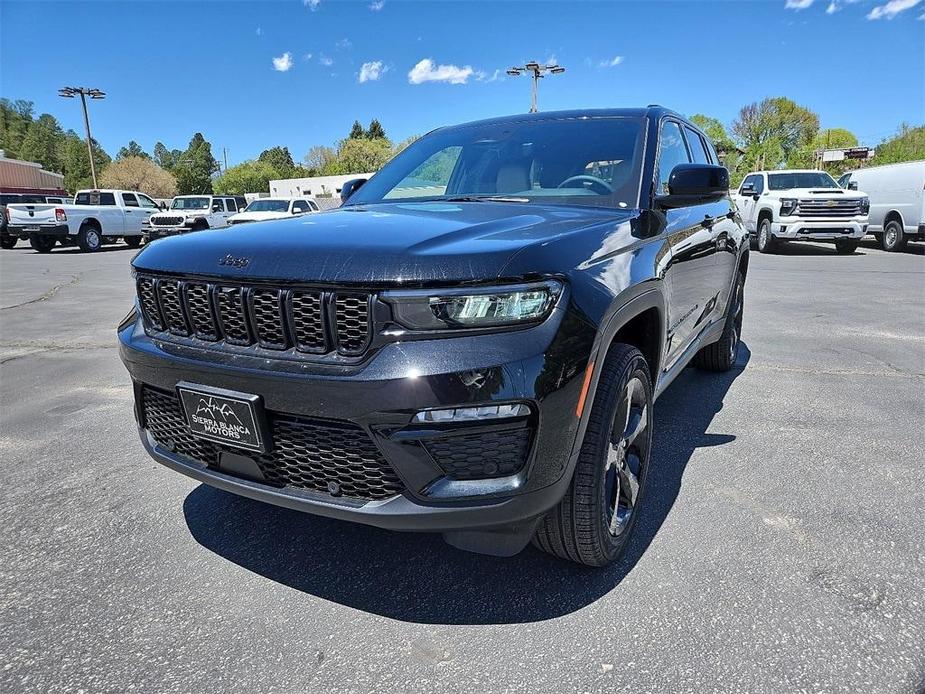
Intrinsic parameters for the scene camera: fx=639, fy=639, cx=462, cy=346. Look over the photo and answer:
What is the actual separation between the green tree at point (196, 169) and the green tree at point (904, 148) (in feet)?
241

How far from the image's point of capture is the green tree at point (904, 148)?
38834 mm

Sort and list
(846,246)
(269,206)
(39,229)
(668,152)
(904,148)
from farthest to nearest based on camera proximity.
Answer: (904,148), (269,206), (39,229), (846,246), (668,152)

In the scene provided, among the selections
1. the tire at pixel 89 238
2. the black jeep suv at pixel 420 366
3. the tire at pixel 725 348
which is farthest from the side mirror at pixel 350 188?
the tire at pixel 89 238

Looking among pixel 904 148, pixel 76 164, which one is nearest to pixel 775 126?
pixel 904 148

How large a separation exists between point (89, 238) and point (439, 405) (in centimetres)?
2240

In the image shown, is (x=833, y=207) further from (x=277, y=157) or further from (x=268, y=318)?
(x=277, y=157)

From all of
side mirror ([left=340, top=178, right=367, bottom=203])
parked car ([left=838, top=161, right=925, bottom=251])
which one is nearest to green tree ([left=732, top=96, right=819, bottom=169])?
parked car ([left=838, top=161, right=925, bottom=251])

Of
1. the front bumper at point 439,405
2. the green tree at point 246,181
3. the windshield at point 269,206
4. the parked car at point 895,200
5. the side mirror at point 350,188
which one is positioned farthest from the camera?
the green tree at point 246,181

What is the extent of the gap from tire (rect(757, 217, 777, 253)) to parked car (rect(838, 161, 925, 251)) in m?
2.64

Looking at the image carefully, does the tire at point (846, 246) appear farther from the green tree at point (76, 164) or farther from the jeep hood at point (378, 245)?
the green tree at point (76, 164)

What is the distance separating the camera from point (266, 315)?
6.36 feet

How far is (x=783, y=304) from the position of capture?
830 cm

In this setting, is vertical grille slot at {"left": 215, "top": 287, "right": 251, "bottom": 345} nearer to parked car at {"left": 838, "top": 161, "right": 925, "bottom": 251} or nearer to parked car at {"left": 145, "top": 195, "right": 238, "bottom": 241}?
parked car at {"left": 838, "top": 161, "right": 925, "bottom": 251}

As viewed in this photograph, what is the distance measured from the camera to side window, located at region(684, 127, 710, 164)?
4.02 meters
